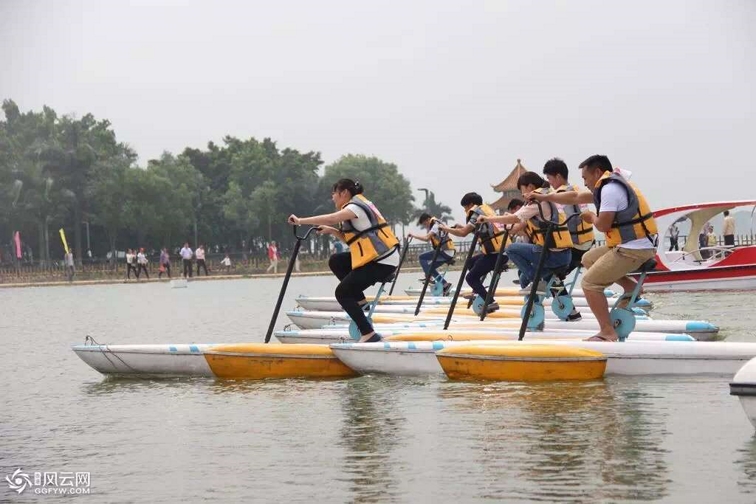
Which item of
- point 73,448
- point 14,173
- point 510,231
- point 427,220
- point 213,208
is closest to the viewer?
point 73,448

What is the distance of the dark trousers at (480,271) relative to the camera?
16.1 meters

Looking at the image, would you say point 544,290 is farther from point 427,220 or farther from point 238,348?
point 427,220

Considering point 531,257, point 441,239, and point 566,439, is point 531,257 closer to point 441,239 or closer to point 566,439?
point 441,239

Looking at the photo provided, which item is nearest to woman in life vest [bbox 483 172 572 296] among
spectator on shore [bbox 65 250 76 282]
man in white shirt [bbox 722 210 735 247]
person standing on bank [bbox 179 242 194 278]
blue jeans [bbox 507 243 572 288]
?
blue jeans [bbox 507 243 572 288]

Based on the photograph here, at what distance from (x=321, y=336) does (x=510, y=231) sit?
2503 mm

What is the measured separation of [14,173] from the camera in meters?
80.4

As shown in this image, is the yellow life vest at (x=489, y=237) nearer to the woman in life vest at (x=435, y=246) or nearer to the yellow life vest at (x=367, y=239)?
the woman in life vest at (x=435, y=246)

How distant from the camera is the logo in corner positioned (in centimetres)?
770

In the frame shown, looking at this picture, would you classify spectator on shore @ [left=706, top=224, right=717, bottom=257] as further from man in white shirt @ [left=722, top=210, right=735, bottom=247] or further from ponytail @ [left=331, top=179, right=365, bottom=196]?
ponytail @ [left=331, top=179, right=365, bottom=196]

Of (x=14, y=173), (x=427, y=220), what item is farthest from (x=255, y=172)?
(x=427, y=220)

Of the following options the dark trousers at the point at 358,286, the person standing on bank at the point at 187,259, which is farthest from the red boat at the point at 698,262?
the person standing on bank at the point at 187,259

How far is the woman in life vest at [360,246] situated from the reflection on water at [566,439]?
1.61 metres

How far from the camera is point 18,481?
7883 mm

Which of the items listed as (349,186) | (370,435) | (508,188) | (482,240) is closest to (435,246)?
(482,240)
